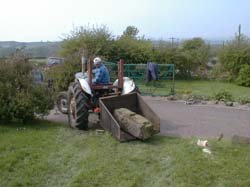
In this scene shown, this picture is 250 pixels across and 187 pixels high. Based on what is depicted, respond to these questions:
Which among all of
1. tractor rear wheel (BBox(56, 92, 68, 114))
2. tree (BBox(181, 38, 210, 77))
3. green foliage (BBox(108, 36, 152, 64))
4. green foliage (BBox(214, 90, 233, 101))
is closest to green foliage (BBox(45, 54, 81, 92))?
tractor rear wheel (BBox(56, 92, 68, 114))

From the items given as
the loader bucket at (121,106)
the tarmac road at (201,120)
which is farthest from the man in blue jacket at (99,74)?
the tarmac road at (201,120)

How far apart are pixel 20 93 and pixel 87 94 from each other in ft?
4.81

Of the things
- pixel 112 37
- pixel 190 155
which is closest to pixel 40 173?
pixel 190 155

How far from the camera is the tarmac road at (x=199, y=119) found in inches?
374

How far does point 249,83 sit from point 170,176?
17431 mm

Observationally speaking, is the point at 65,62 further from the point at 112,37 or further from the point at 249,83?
the point at 249,83

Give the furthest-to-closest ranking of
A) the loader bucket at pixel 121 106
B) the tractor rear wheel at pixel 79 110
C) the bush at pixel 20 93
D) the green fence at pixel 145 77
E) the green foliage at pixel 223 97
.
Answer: the green fence at pixel 145 77, the green foliage at pixel 223 97, the bush at pixel 20 93, the tractor rear wheel at pixel 79 110, the loader bucket at pixel 121 106

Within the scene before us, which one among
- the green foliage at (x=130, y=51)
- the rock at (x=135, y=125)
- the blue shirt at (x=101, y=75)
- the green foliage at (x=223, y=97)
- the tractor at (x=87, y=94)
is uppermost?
the green foliage at (x=130, y=51)

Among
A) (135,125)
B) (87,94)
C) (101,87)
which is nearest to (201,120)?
(101,87)

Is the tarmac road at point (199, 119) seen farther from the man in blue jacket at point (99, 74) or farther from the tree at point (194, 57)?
the tree at point (194, 57)

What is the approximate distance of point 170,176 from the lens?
240 inches

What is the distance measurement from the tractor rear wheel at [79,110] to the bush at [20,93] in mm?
656

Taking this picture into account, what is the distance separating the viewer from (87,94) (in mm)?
9516

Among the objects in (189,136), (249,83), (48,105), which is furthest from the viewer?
(249,83)
